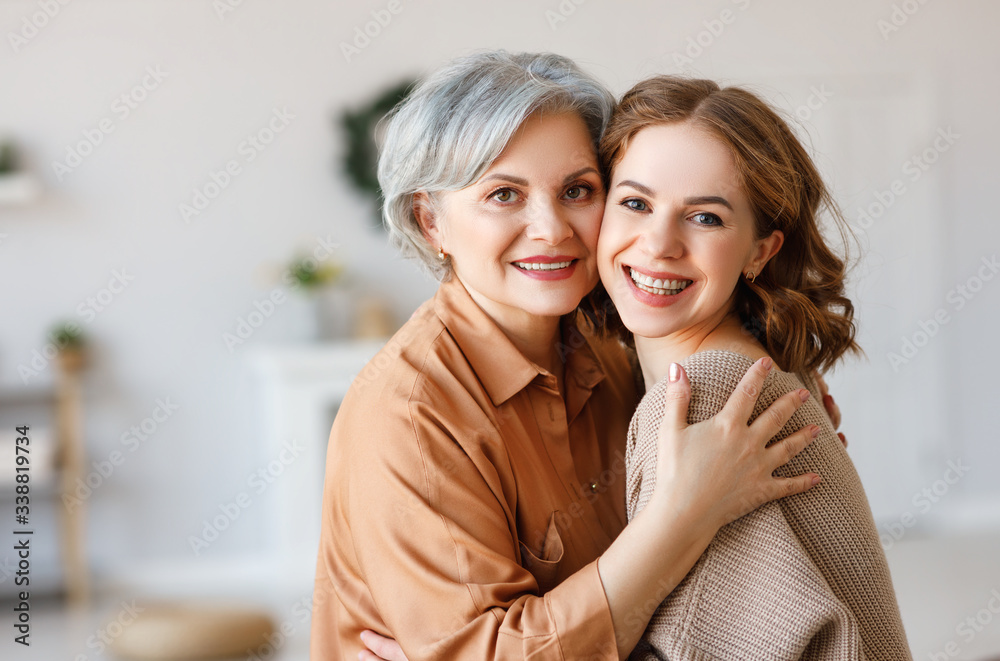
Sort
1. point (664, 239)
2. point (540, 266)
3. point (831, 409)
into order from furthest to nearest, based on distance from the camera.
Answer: point (831, 409)
point (540, 266)
point (664, 239)

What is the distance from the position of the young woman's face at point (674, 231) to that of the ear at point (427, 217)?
12.4 inches

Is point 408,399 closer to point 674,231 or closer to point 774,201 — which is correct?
point 674,231

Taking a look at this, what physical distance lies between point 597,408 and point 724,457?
48 centimetres

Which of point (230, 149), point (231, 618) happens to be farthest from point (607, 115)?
point (230, 149)

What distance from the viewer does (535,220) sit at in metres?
1.47

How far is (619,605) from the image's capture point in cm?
121

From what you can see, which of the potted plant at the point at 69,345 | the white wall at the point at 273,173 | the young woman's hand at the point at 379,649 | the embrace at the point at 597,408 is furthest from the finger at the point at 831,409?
the potted plant at the point at 69,345

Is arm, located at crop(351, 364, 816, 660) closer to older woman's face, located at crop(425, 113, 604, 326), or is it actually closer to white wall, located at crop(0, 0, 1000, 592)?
older woman's face, located at crop(425, 113, 604, 326)

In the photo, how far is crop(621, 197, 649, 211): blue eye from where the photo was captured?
4.76 feet

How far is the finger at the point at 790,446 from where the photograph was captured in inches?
49.4

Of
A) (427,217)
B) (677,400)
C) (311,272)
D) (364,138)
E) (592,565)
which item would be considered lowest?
(592,565)

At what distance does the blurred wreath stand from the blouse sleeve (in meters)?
3.25

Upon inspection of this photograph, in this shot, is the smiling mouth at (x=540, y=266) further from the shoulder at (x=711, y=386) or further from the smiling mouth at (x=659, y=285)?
the shoulder at (x=711, y=386)

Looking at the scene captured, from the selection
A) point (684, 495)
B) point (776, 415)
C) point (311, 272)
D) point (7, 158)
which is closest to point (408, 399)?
point (684, 495)
